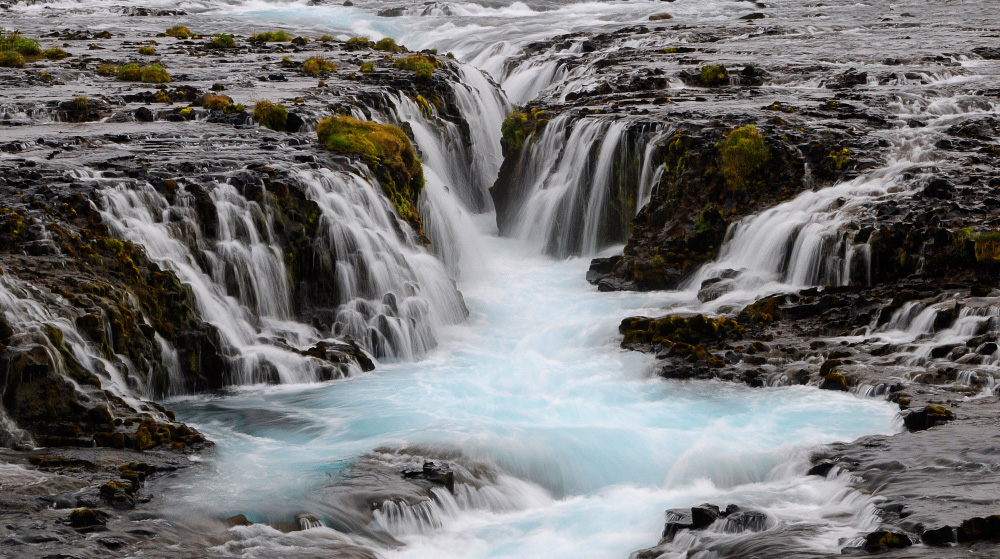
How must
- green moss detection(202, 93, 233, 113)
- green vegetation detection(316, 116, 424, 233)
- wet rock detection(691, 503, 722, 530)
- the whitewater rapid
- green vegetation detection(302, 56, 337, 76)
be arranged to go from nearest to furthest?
1. wet rock detection(691, 503, 722, 530)
2. the whitewater rapid
3. green vegetation detection(316, 116, 424, 233)
4. green moss detection(202, 93, 233, 113)
5. green vegetation detection(302, 56, 337, 76)

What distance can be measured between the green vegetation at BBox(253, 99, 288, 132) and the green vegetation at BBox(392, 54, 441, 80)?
6.72 m

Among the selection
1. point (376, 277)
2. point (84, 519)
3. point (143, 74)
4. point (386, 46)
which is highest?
point (386, 46)

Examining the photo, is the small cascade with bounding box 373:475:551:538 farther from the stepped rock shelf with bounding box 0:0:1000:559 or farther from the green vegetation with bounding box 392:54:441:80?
the green vegetation with bounding box 392:54:441:80

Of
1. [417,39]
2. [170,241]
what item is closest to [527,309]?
[170,241]

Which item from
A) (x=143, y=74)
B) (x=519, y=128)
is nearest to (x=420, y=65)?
(x=519, y=128)

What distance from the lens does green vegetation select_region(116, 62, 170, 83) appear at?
2625 centimetres

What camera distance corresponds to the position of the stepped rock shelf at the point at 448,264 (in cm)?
1038

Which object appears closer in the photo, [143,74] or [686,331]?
[686,331]

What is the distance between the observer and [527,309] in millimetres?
19984

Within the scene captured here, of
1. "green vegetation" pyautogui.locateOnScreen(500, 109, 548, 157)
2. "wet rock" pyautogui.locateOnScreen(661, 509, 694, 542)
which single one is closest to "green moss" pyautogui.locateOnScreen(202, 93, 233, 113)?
"green vegetation" pyautogui.locateOnScreen(500, 109, 548, 157)

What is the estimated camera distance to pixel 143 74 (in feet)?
86.7

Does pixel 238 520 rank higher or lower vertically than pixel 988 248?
lower

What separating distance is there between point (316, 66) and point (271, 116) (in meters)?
7.54

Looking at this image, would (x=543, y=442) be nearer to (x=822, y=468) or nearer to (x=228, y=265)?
(x=822, y=468)
